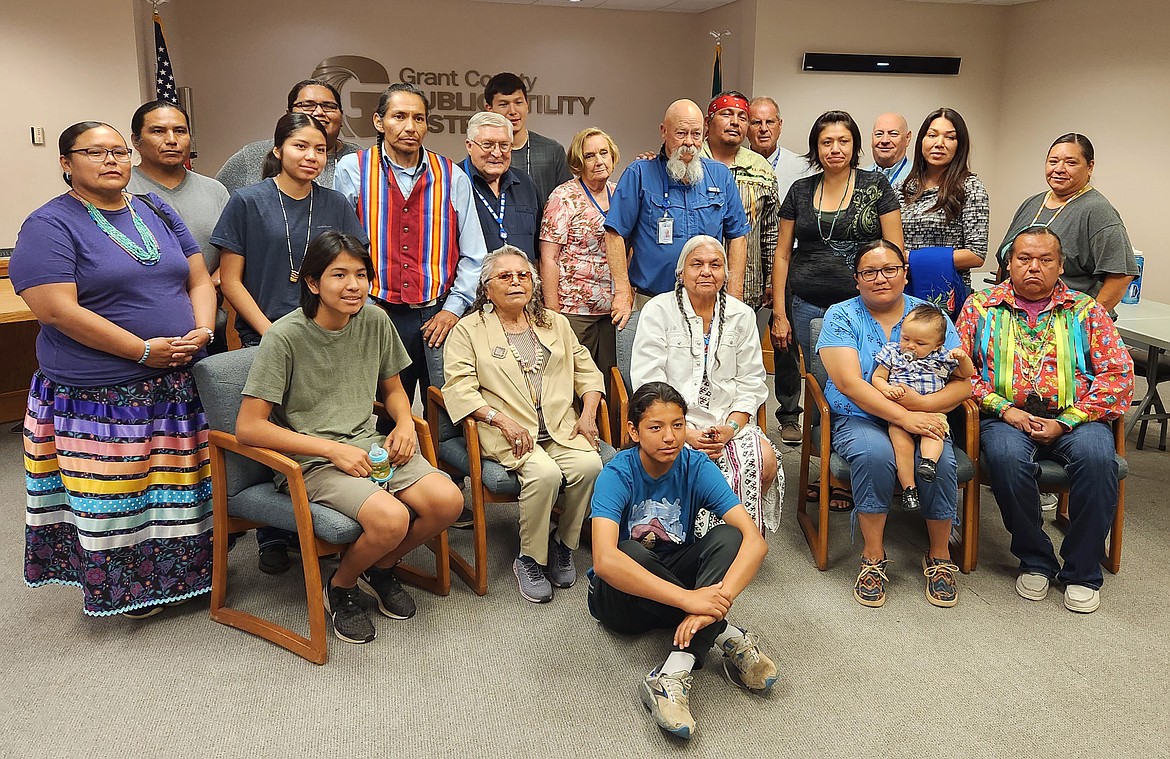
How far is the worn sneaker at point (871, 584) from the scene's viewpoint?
316 centimetres

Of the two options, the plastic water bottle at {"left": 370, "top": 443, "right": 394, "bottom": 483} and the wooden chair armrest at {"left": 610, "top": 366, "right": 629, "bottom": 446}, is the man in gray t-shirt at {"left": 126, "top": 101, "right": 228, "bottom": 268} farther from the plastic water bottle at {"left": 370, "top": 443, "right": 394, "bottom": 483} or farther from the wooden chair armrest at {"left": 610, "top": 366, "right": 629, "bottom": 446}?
the wooden chair armrest at {"left": 610, "top": 366, "right": 629, "bottom": 446}

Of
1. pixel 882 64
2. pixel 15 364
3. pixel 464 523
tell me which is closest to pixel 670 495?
pixel 464 523

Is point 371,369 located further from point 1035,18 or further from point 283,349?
point 1035,18

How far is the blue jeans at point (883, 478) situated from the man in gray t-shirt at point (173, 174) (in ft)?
7.98

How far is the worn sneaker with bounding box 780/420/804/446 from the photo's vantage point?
4844 mm

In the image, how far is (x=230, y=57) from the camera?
804 cm

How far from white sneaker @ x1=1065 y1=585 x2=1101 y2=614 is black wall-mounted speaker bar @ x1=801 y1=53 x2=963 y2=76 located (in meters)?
5.99

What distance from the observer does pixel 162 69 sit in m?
6.66

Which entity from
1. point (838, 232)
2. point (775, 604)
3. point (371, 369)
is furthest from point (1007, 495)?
point (371, 369)

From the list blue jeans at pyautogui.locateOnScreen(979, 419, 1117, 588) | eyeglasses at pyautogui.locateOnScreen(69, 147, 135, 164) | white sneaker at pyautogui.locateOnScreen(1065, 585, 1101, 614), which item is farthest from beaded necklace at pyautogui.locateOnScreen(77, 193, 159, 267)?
white sneaker at pyautogui.locateOnScreen(1065, 585, 1101, 614)

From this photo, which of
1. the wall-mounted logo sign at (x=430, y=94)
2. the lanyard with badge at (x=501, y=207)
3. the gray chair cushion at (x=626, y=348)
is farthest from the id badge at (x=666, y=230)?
the wall-mounted logo sign at (x=430, y=94)

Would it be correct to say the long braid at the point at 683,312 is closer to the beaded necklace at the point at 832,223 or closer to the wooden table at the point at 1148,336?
the beaded necklace at the point at 832,223

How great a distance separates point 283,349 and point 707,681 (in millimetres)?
1629

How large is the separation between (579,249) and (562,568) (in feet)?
4.47
